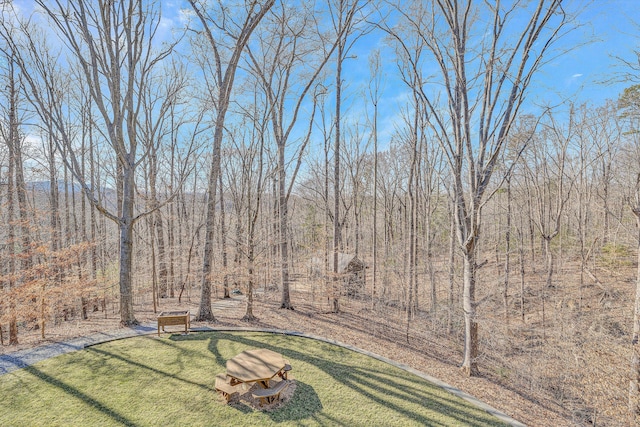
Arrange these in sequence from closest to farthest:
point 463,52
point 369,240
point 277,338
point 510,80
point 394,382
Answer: point 394,382
point 510,80
point 463,52
point 277,338
point 369,240

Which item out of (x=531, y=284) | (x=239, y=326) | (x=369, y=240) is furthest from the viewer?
(x=369, y=240)

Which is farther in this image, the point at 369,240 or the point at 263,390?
the point at 369,240

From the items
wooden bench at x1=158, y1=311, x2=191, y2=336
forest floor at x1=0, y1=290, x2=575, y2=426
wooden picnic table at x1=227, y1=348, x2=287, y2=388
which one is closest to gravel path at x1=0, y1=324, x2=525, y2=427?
forest floor at x1=0, y1=290, x2=575, y2=426

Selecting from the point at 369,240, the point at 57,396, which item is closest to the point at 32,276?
the point at 57,396

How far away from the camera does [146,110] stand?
11844 millimetres

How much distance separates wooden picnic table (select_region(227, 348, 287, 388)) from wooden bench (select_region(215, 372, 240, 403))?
9 cm

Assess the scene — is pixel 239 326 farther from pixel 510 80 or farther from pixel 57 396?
pixel 510 80

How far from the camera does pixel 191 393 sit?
4.51m

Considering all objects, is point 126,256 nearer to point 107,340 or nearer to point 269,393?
point 107,340

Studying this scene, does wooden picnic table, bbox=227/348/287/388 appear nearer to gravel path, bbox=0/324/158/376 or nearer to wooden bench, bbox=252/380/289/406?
wooden bench, bbox=252/380/289/406

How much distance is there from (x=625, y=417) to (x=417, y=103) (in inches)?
431

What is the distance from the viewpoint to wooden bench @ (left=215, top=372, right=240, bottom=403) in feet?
14.2

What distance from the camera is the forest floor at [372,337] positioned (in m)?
5.49

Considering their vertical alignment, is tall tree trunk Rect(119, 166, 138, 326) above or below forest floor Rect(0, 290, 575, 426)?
above
